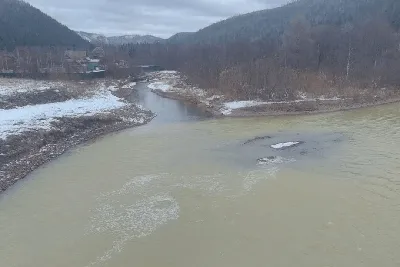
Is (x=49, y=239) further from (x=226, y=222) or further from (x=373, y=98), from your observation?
(x=373, y=98)

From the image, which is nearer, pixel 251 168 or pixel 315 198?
pixel 315 198

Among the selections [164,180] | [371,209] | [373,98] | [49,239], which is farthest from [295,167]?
[373,98]

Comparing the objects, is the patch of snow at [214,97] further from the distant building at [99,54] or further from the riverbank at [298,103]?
the distant building at [99,54]

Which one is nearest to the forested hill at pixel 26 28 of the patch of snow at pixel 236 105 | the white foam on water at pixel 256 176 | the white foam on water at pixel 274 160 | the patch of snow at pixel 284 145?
the patch of snow at pixel 236 105

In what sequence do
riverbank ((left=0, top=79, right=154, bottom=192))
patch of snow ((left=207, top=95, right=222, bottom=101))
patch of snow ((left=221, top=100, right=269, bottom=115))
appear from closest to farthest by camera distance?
riverbank ((left=0, top=79, right=154, bottom=192)), patch of snow ((left=221, top=100, right=269, bottom=115)), patch of snow ((left=207, top=95, right=222, bottom=101))

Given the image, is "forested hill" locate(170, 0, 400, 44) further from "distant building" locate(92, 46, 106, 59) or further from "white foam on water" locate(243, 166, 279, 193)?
"white foam on water" locate(243, 166, 279, 193)

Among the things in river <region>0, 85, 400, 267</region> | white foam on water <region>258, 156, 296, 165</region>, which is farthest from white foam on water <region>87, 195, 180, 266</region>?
white foam on water <region>258, 156, 296, 165</region>
